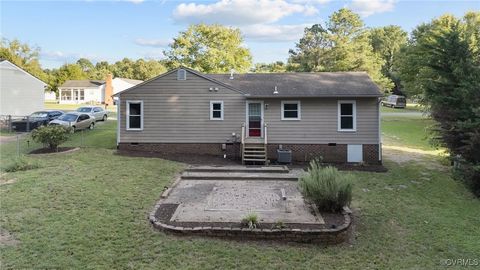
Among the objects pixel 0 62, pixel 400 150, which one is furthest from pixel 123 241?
pixel 0 62

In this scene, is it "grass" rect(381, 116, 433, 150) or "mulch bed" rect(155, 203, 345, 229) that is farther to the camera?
"grass" rect(381, 116, 433, 150)

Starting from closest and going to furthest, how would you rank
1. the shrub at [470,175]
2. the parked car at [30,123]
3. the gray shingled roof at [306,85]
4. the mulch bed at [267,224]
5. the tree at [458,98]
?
the mulch bed at [267,224], the shrub at [470,175], the tree at [458,98], the gray shingled roof at [306,85], the parked car at [30,123]

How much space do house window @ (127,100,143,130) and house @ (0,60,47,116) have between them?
17.6 metres

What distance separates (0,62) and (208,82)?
21227 millimetres

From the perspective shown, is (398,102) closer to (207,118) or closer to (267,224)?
(207,118)

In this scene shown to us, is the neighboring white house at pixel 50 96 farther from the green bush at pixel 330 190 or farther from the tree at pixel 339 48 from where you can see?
the green bush at pixel 330 190

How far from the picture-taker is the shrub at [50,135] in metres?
15.8

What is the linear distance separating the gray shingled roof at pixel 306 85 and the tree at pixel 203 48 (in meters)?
18.4

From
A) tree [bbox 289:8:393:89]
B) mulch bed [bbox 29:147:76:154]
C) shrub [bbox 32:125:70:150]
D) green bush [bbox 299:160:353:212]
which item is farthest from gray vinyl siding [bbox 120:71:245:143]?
tree [bbox 289:8:393:89]

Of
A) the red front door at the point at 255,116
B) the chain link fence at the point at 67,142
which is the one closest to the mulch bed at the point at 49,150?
the chain link fence at the point at 67,142

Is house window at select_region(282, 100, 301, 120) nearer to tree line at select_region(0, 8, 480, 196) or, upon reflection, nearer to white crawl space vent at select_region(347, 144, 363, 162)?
white crawl space vent at select_region(347, 144, 363, 162)

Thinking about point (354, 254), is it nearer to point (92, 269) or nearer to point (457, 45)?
point (92, 269)

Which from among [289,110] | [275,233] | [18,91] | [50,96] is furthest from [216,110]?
[50,96]

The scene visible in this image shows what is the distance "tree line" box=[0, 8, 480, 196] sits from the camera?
1260cm
